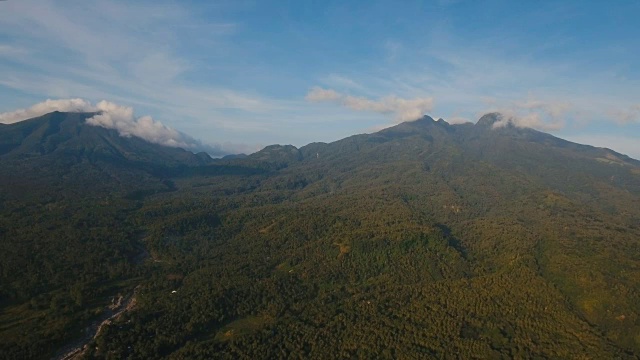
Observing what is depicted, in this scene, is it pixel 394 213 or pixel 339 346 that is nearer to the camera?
pixel 339 346

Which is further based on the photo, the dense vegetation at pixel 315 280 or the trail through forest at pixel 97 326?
the dense vegetation at pixel 315 280

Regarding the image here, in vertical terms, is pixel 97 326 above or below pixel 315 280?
below

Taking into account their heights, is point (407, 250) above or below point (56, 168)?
below

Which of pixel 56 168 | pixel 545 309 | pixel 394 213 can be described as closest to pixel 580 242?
pixel 545 309

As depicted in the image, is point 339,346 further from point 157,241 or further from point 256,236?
point 157,241

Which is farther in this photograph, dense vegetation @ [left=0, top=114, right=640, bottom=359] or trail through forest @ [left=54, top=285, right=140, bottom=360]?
dense vegetation @ [left=0, top=114, right=640, bottom=359]

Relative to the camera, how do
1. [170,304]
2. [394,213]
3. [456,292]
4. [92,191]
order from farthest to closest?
[92,191], [394,213], [456,292], [170,304]

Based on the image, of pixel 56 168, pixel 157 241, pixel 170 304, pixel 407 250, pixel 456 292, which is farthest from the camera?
pixel 56 168

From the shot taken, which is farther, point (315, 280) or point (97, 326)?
point (315, 280)

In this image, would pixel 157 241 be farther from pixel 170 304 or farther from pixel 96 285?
pixel 170 304
